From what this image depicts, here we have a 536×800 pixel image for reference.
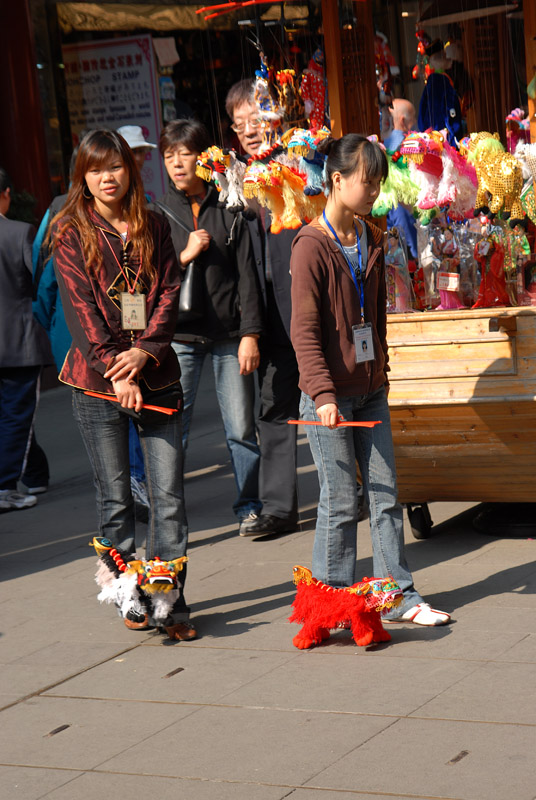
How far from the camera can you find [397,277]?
5.34m

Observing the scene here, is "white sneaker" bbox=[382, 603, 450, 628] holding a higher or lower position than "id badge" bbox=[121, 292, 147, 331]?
lower

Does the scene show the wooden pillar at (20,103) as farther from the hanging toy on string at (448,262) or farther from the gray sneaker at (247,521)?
the hanging toy on string at (448,262)

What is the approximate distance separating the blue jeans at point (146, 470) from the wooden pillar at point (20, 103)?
6889 millimetres

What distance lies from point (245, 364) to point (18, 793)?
2.72 metres

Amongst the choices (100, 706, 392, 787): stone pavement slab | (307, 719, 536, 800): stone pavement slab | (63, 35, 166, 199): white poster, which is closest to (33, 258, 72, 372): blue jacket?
(100, 706, 392, 787): stone pavement slab

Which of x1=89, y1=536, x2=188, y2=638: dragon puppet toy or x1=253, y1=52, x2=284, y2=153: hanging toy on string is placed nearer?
x1=89, y1=536, x2=188, y2=638: dragon puppet toy

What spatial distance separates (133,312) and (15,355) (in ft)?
9.13

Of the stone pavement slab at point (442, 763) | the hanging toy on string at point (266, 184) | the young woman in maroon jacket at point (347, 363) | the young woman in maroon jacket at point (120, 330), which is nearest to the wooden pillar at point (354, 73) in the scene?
the hanging toy on string at point (266, 184)

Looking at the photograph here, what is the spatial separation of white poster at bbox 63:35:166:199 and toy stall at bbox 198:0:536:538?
6.48 meters

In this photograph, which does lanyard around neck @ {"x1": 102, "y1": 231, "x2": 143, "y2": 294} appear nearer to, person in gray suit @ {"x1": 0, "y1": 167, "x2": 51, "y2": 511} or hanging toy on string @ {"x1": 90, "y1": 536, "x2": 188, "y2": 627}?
hanging toy on string @ {"x1": 90, "y1": 536, "x2": 188, "y2": 627}

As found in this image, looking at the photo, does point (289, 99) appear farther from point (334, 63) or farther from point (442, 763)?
point (442, 763)

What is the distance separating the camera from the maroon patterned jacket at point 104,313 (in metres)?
4.35

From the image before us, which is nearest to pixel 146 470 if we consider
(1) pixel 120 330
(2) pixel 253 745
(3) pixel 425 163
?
(1) pixel 120 330

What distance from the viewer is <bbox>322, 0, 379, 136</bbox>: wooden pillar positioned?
5426 millimetres
